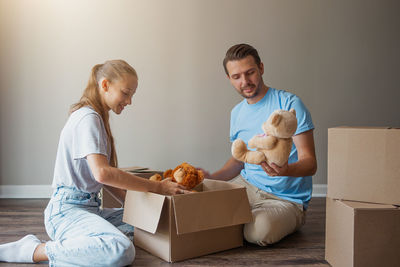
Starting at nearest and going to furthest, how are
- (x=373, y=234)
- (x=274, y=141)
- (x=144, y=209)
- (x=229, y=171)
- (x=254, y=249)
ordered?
(x=373, y=234) < (x=274, y=141) < (x=144, y=209) < (x=254, y=249) < (x=229, y=171)

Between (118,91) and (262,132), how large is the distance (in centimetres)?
74

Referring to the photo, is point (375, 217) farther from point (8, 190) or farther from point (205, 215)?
point (8, 190)

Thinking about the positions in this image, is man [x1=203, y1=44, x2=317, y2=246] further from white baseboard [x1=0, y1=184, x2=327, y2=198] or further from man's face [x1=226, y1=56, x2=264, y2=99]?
white baseboard [x1=0, y1=184, x2=327, y2=198]

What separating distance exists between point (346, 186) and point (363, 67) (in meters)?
1.94

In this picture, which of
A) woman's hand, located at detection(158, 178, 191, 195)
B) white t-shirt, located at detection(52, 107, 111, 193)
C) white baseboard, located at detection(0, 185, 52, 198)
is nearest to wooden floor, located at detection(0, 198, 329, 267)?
woman's hand, located at detection(158, 178, 191, 195)

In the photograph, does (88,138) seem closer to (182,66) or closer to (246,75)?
(246,75)

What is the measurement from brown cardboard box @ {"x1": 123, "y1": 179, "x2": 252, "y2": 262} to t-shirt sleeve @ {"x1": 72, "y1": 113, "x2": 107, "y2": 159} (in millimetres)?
267

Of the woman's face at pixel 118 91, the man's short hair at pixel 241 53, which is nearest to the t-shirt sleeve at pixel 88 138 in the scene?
the woman's face at pixel 118 91

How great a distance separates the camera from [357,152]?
49.8 inches

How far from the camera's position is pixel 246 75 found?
1855mm

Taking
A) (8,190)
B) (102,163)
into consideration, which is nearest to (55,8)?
(8,190)

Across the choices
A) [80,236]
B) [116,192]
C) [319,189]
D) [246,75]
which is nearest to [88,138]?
[80,236]

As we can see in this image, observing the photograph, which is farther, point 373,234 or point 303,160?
point 303,160

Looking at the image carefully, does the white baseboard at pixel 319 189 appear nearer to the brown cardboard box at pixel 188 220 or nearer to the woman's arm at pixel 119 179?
the brown cardboard box at pixel 188 220
